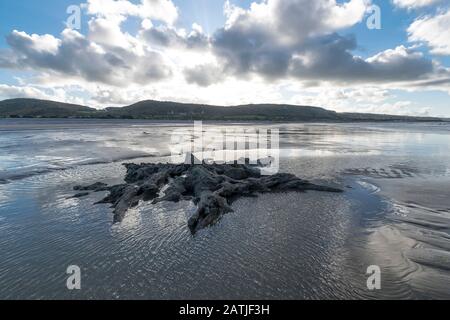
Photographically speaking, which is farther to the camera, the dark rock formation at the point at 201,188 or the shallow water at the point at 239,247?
the dark rock formation at the point at 201,188

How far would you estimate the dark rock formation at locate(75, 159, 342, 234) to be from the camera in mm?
10609

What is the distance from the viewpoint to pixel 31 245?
26.1ft

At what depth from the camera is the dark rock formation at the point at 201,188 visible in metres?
10.6

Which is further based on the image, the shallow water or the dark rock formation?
the dark rock formation

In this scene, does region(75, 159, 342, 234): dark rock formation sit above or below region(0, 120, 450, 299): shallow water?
above

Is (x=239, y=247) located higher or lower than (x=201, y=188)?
lower

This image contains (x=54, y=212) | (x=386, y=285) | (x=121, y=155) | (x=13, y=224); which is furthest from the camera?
(x=121, y=155)

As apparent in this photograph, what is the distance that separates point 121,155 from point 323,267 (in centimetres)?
2205

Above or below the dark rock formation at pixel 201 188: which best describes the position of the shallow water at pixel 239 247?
below

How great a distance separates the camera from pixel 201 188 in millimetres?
12977

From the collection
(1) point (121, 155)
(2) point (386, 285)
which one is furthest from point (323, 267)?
(1) point (121, 155)

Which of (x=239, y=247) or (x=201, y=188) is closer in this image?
(x=239, y=247)
